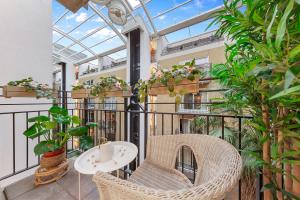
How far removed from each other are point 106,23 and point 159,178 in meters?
6.95

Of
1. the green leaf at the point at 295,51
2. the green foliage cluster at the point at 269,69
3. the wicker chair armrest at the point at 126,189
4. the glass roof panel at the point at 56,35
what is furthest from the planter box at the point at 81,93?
the glass roof panel at the point at 56,35

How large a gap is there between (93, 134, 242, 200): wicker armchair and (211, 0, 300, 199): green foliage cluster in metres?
0.18

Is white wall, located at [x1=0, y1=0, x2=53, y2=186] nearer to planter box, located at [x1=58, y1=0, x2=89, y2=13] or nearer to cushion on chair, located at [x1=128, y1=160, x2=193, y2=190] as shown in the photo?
planter box, located at [x1=58, y1=0, x2=89, y2=13]

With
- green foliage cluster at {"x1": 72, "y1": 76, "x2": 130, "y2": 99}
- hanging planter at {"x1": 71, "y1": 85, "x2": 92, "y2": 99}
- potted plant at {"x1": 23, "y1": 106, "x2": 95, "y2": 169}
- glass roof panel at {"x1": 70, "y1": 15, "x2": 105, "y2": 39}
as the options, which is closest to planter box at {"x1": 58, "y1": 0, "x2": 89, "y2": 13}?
green foliage cluster at {"x1": 72, "y1": 76, "x2": 130, "y2": 99}

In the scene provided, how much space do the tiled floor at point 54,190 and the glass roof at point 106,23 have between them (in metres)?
4.34

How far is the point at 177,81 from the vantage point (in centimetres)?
136

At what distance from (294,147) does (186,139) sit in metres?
0.64

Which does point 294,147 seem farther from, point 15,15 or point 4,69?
point 15,15

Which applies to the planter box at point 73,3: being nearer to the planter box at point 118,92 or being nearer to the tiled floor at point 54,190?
the planter box at point 118,92

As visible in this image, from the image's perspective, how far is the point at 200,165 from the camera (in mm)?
1042

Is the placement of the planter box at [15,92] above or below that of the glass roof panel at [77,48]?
below

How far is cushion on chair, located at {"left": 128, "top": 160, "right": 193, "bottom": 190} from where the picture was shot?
1.12 meters

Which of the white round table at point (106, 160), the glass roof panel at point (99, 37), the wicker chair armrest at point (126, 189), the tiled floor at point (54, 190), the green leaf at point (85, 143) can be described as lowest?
the tiled floor at point (54, 190)

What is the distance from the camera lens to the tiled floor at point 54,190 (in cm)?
160
